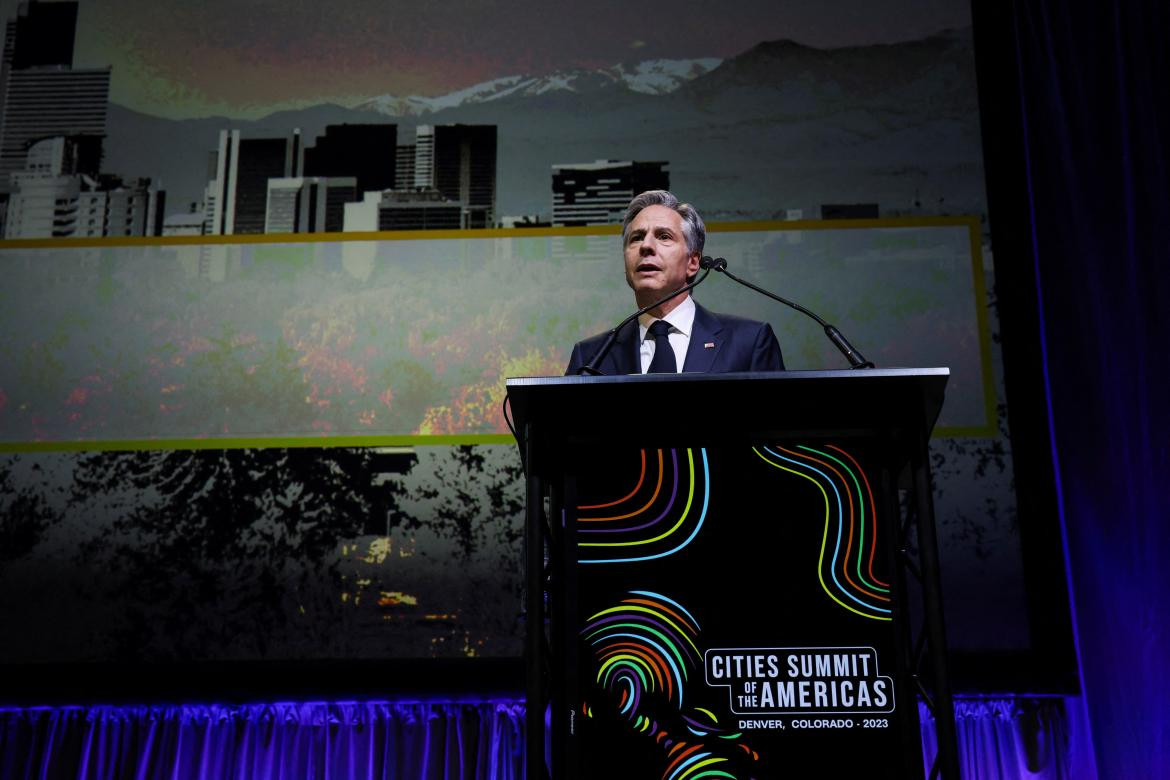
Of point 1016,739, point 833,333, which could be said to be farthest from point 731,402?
point 1016,739

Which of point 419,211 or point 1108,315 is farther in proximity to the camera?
point 419,211

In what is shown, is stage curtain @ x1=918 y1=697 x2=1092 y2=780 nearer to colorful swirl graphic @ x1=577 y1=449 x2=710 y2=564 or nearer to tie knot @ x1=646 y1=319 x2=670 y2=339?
tie knot @ x1=646 y1=319 x2=670 y2=339

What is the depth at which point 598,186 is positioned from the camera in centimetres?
371

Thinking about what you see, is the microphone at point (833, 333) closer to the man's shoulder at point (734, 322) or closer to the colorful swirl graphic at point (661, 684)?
the man's shoulder at point (734, 322)

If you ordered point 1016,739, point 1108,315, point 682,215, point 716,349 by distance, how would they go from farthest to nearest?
point 1108,315
point 1016,739
point 682,215
point 716,349

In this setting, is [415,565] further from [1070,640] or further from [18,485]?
[1070,640]

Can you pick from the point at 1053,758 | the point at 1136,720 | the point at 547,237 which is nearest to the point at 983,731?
the point at 1053,758

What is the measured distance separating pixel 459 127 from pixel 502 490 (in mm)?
1278

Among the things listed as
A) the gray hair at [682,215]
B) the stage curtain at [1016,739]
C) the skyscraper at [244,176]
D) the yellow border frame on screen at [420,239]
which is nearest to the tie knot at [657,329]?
the gray hair at [682,215]

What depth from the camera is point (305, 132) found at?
12.5ft

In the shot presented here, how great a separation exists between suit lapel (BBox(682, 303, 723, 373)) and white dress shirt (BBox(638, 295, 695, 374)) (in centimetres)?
2

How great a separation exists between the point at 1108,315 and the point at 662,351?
1.60 metres

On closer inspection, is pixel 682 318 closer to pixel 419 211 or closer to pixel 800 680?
pixel 800 680

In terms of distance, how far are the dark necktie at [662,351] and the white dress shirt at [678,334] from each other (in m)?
0.01
